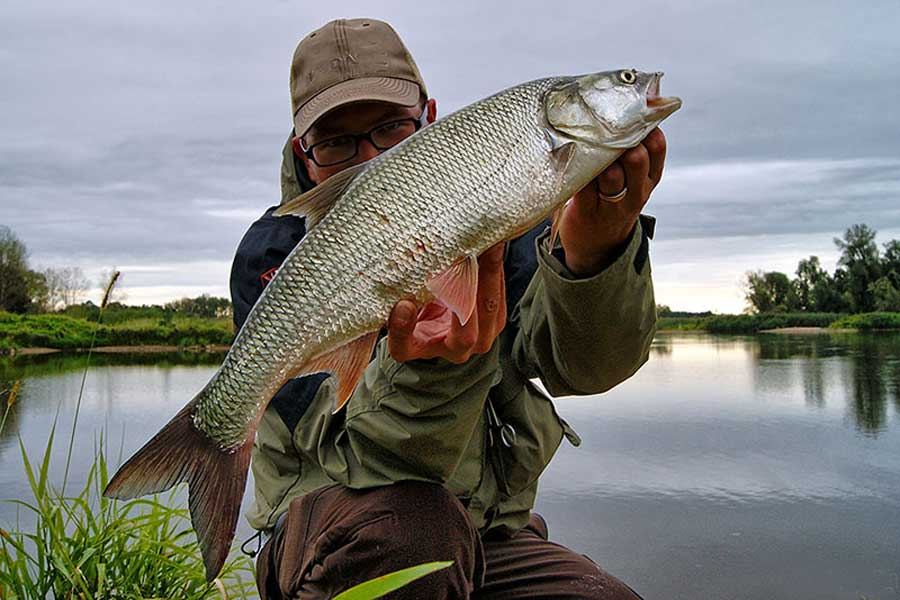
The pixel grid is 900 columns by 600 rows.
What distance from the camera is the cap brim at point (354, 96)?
3012 millimetres

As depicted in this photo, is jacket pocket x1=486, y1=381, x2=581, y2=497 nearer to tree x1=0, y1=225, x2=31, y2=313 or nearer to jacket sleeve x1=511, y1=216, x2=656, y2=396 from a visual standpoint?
jacket sleeve x1=511, y1=216, x2=656, y2=396

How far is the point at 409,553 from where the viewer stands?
7.75 ft

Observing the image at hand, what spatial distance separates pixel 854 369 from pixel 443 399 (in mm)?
22390

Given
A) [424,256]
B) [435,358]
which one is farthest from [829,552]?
[424,256]

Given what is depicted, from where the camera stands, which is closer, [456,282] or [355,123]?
[456,282]

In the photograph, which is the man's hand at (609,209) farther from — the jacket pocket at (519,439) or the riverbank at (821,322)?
the riverbank at (821,322)

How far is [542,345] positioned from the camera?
2656 mm

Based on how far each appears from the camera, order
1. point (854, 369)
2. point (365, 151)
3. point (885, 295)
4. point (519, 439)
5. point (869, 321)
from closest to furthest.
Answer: point (519, 439) → point (365, 151) → point (854, 369) → point (885, 295) → point (869, 321)

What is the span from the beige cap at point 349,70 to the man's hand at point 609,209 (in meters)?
1.10

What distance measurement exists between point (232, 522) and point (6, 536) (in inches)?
56.6


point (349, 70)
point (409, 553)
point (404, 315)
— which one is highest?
point (349, 70)

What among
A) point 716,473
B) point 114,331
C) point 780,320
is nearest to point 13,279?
point 114,331

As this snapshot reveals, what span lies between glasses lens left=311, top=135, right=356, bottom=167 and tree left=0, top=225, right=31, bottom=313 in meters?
27.9

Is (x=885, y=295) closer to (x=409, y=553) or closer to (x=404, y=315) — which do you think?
(x=409, y=553)
